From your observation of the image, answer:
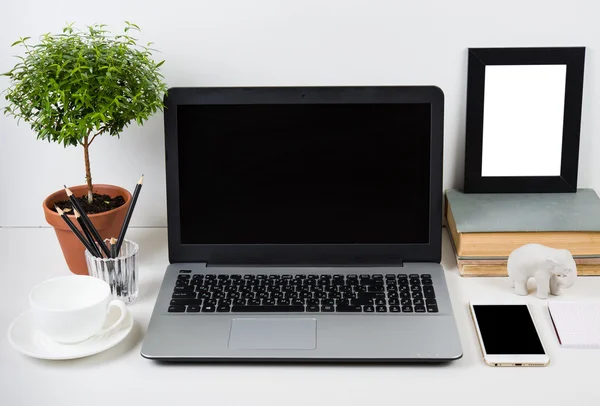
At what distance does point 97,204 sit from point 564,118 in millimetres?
801

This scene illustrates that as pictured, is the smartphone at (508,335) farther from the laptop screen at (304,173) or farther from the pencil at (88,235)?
the pencil at (88,235)

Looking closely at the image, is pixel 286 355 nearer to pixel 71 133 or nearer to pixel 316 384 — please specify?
pixel 316 384

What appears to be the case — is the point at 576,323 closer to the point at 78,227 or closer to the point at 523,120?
the point at 523,120

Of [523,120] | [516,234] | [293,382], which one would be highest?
[523,120]

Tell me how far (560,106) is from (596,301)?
13.8 inches

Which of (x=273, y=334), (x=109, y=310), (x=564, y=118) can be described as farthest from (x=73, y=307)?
(x=564, y=118)

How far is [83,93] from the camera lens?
1103mm

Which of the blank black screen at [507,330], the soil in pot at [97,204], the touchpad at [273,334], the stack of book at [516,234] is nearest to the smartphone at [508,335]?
the blank black screen at [507,330]

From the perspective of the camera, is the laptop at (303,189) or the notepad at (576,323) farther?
the laptop at (303,189)

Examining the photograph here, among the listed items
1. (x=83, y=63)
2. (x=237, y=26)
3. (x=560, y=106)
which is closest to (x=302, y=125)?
(x=237, y=26)

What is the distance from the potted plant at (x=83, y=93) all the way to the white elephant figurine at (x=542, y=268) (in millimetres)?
587

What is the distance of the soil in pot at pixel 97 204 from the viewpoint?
1232mm

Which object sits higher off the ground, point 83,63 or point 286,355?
point 83,63

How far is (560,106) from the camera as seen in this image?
4.26ft
